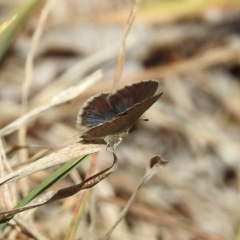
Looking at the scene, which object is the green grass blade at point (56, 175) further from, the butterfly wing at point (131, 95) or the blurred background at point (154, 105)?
the blurred background at point (154, 105)

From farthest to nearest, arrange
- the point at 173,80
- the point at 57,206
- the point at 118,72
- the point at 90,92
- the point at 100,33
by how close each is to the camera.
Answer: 1. the point at 100,33
2. the point at 173,80
3. the point at 90,92
4. the point at 57,206
5. the point at 118,72

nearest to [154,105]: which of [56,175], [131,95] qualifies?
[56,175]

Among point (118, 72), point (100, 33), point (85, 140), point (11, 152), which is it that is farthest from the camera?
Answer: point (100, 33)

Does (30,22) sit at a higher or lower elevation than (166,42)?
higher

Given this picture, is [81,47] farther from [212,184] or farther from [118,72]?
[118,72]

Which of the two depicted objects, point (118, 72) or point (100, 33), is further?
point (100, 33)

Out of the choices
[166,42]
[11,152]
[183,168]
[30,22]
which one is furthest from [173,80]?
[11,152]

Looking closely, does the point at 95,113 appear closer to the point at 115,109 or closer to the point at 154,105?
the point at 115,109

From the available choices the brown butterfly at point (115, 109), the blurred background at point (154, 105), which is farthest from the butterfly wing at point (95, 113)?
the blurred background at point (154, 105)
